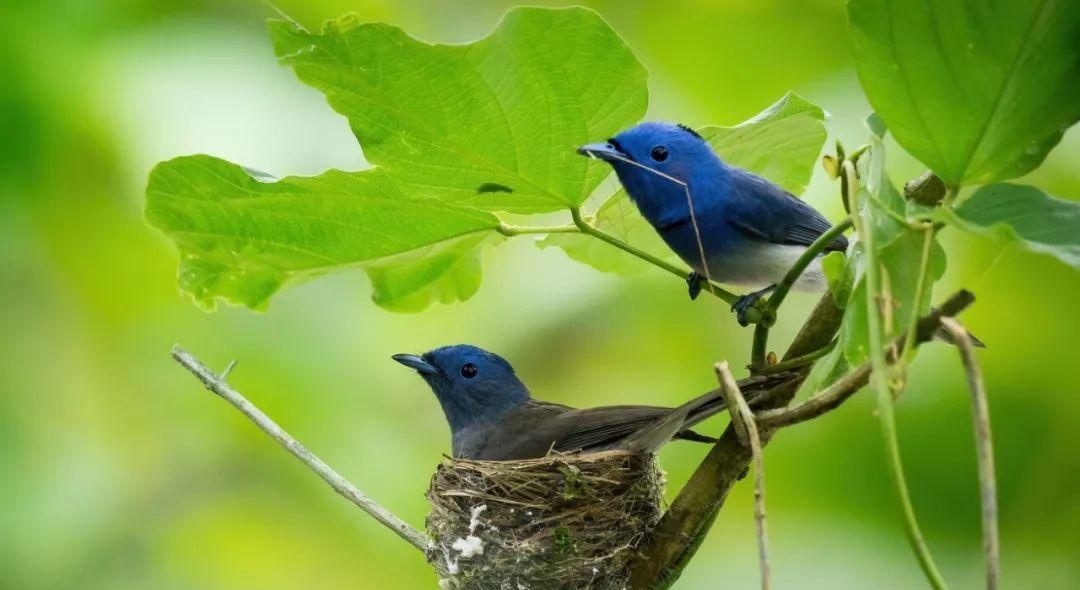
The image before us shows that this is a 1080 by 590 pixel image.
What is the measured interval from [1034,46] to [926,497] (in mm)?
1892

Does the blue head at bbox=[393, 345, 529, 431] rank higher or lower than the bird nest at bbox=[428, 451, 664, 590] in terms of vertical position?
higher

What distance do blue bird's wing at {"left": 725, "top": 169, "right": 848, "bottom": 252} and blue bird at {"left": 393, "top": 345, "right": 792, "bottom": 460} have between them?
1.35 feet

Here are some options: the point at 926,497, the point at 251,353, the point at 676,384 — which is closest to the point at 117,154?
the point at 251,353

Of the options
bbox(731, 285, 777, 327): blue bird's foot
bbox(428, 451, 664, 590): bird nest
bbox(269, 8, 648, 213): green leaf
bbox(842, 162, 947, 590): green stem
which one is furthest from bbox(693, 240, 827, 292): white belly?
bbox(842, 162, 947, 590): green stem

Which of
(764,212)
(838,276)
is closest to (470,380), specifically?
(764,212)

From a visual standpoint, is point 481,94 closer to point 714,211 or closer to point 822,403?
point 822,403

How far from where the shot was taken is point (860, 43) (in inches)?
46.3

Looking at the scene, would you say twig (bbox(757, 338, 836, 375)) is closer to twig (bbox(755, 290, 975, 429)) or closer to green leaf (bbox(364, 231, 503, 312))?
twig (bbox(755, 290, 975, 429))

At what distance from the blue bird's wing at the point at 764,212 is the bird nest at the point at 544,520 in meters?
0.50

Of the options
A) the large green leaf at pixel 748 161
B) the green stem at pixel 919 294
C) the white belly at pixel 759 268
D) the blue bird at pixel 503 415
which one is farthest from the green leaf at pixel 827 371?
the blue bird at pixel 503 415

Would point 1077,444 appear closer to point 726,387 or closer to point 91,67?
point 726,387

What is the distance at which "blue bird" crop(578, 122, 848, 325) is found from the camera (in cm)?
204

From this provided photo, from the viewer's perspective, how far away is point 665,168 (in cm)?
209

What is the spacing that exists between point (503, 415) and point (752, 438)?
5.93 ft
